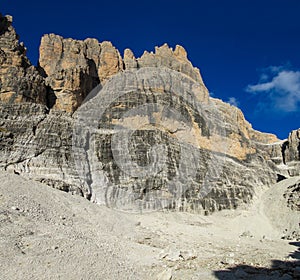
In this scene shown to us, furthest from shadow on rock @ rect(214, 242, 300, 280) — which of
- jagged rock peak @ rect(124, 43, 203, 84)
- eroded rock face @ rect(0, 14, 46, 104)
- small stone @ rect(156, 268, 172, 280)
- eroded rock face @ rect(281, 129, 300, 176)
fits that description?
jagged rock peak @ rect(124, 43, 203, 84)

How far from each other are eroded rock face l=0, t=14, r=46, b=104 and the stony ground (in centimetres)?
1892

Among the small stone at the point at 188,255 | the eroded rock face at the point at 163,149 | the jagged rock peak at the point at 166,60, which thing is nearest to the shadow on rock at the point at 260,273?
the small stone at the point at 188,255

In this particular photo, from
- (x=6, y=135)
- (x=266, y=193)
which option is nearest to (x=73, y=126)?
(x=6, y=135)

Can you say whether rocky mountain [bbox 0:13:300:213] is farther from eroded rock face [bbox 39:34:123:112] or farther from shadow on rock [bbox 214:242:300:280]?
shadow on rock [bbox 214:242:300:280]

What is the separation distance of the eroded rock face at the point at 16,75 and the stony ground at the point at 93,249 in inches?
745

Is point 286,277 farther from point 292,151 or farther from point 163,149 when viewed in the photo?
point 292,151

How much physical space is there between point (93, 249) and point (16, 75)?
3455cm

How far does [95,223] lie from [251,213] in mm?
27925

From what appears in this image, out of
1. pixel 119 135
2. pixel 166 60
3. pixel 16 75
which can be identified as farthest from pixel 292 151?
pixel 16 75

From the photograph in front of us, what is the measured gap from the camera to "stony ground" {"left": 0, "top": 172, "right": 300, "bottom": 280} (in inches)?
489

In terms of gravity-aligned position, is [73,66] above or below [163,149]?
above

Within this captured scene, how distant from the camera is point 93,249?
14984 millimetres

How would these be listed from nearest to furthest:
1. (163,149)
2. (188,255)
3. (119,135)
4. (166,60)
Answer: (188,255)
(163,149)
(119,135)
(166,60)

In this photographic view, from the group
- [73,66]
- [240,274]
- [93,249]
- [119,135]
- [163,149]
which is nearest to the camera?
[240,274]
